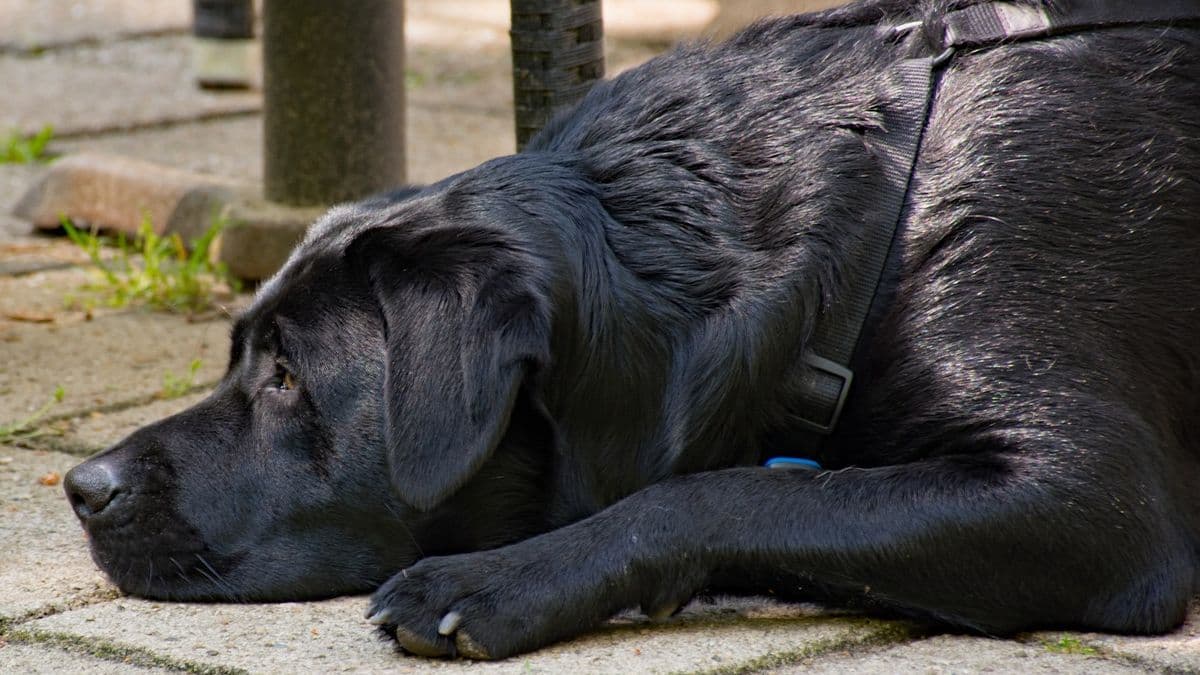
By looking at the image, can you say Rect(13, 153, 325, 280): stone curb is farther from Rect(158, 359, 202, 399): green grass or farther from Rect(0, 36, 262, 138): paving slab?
Rect(0, 36, 262, 138): paving slab

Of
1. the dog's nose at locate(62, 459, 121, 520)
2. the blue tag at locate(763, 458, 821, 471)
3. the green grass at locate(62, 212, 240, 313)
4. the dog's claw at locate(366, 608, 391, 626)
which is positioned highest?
the green grass at locate(62, 212, 240, 313)

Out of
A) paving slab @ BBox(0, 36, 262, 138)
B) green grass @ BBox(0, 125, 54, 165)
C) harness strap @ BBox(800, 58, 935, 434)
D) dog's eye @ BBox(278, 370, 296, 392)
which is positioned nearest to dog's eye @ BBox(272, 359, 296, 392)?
dog's eye @ BBox(278, 370, 296, 392)

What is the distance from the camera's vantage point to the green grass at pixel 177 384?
3838 millimetres

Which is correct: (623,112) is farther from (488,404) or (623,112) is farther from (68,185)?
(68,185)

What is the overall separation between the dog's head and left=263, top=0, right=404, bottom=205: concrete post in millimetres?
1909

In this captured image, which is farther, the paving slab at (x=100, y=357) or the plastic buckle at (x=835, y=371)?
the paving slab at (x=100, y=357)

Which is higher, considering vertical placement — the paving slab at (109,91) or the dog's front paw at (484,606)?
the paving slab at (109,91)

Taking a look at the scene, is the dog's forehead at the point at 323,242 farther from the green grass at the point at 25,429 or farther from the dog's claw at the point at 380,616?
the green grass at the point at 25,429

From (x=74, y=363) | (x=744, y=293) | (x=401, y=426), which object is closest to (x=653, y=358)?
(x=744, y=293)

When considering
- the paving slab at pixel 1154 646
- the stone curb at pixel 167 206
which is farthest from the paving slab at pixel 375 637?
Answer: the stone curb at pixel 167 206

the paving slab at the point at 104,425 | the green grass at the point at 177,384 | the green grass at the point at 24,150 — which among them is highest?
the green grass at the point at 24,150

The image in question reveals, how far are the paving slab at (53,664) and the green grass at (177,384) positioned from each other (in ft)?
4.66

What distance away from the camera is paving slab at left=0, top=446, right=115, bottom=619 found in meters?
2.66

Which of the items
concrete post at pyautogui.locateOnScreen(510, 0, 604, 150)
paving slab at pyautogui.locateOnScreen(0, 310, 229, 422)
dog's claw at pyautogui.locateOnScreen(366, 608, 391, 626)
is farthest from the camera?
paving slab at pyautogui.locateOnScreen(0, 310, 229, 422)
